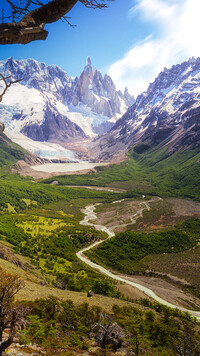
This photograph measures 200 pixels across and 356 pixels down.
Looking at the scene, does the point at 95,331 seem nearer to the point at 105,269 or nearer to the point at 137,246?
the point at 105,269

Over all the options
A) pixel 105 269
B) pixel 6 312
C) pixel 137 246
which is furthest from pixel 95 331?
pixel 137 246

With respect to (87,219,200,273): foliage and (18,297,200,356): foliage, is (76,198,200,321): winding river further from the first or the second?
(18,297,200,356): foliage

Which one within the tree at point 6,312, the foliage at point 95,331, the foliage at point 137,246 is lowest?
the foliage at point 137,246

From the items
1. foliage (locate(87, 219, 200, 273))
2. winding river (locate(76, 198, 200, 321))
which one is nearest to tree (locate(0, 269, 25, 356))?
winding river (locate(76, 198, 200, 321))

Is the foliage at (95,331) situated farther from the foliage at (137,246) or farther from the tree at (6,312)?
the foliage at (137,246)

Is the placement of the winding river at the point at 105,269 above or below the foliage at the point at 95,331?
below

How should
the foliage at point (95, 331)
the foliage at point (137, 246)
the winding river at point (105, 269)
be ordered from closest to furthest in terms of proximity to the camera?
the foliage at point (95, 331) → the winding river at point (105, 269) → the foliage at point (137, 246)

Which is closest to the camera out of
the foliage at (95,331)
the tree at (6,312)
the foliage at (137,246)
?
the tree at (6,312)

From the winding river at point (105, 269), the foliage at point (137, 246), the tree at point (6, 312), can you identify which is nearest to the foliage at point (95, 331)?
the tree at point (6, 312)

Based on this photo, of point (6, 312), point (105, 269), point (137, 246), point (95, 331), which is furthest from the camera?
point (137, 246)

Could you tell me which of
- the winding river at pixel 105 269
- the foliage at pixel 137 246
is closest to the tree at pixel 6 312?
the winding river at pixel 105 269

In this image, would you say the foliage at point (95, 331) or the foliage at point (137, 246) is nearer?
the foliage at point (95, 331)

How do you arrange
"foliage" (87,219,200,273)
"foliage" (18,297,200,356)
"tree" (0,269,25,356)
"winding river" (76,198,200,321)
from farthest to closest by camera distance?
"foliage" (87,219,200,273), "winding river" (76,198,200,321), "foliage" (18,297,200,356), "tree" (0,269,25,356)
